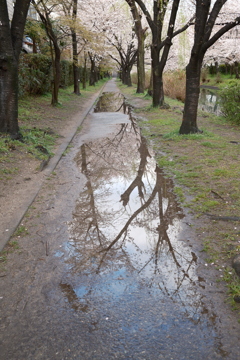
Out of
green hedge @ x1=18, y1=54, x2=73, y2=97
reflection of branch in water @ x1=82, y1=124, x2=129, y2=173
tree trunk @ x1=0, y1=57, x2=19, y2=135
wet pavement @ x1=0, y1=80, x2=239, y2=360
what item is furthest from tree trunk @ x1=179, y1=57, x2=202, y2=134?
green hedge @ x1=18, y1=54, x2=73, y2=97

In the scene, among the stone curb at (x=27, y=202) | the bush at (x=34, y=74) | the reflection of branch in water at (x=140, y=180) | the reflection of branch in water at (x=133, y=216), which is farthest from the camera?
the bush at (x=34, y=74)

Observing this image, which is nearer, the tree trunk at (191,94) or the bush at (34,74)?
the tree trunk at (191,94)

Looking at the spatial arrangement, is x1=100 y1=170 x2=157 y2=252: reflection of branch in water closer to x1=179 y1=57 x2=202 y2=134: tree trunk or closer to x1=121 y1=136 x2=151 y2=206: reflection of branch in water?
x1=121 y1=136 x2=151 y2=206: reflection of branch in water

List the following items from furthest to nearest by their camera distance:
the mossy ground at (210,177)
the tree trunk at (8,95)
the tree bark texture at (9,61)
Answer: the tree trunk at (8,95)
the tree bark texture at (9,61)
the mossy ground at (210,177)

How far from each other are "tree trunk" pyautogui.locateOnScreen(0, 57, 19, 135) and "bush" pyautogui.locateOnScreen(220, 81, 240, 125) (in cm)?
727

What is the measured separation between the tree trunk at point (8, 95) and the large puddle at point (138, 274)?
3069mm

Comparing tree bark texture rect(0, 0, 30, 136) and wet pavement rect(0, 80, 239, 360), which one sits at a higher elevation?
tree bark texture rect(0, 0, 30, 136)

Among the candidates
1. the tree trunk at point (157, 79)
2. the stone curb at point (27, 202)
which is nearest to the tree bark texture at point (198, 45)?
the stone curb at point (27, 202)

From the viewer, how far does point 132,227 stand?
3.99m

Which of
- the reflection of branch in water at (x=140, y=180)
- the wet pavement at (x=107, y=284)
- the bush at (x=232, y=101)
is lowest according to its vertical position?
the wet pavement at (x=107, y=284)

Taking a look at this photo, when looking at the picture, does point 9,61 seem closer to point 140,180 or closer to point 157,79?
point 140,180

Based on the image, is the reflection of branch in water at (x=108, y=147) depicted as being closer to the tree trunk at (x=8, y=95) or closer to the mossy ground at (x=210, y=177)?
the mossy ground at (x=210, y=177)

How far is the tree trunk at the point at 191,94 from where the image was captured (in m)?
8.47

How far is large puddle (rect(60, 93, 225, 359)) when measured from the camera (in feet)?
7.37
